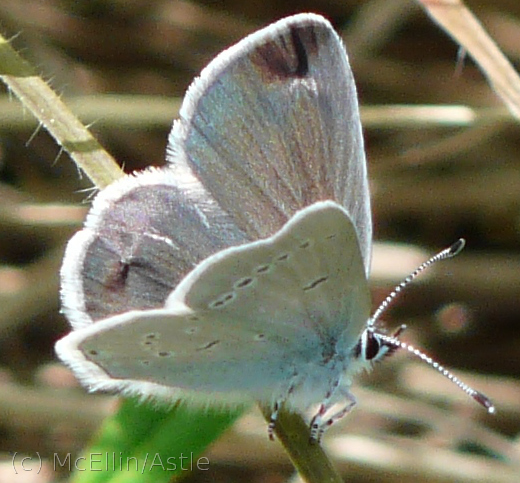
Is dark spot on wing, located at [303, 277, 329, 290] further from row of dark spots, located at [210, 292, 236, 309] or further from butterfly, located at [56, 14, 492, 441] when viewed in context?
row of dark spots, located at [210, 292, 236, 309]

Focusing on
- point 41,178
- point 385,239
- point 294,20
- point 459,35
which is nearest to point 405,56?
point 385,239

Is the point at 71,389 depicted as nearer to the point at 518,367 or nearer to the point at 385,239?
the point at 385,239

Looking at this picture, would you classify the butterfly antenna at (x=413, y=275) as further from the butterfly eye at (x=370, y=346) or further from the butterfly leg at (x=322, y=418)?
the butterfly leg at (x=322, y=418)

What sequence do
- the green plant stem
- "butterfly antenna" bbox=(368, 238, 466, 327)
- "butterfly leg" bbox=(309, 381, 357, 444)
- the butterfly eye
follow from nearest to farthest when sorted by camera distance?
1. the green plant stem
2. "butterfly leg" bbox=(309, 381, 357, 444)
3. the butterfly eye
4. "butterfly antenna" bbox=(368, 238, 466, 327)

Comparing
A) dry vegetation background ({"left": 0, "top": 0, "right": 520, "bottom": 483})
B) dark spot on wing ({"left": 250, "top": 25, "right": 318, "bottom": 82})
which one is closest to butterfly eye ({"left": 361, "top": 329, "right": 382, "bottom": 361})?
dark spot on wing ({"left": 250, "top": 25, "right": 318, "bottom": 82})

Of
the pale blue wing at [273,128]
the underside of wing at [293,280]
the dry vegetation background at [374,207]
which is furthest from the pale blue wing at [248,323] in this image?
the dry vegetation background at [374,207]

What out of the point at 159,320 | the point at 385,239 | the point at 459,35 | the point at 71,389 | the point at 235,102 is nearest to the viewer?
the point at 159,320

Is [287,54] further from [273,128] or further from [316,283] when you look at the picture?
[316,283]
